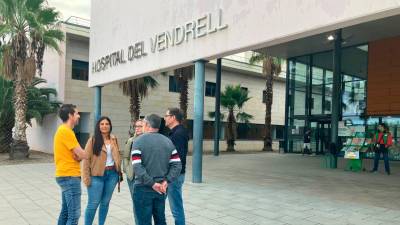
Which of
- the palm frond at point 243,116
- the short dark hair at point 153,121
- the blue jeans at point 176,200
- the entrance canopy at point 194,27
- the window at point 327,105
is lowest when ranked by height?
the blue jeans at point 176,200

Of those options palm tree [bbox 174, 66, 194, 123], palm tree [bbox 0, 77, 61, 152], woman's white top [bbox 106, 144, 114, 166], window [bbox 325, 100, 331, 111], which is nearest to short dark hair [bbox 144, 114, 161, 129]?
woman's white top [bbox 106, 144, 114, 166]

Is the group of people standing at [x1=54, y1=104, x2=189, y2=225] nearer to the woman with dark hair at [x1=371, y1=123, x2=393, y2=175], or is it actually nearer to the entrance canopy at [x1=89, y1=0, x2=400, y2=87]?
the entrance canopy at [x1=89, y1=0, x2=400, y2=87]

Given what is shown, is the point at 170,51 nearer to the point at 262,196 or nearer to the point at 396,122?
the point at 262,196

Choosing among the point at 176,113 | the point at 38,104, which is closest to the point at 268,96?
the point at 38,104

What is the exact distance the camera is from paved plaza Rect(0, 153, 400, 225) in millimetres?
6672

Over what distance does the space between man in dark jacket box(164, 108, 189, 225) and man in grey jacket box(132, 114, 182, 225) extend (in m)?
1.03

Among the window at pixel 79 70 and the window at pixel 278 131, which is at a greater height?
the window at pixel 79 70

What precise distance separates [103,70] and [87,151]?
40.5 ft

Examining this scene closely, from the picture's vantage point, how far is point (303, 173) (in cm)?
1343

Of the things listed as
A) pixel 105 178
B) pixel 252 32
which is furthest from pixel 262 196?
pixel 105 178

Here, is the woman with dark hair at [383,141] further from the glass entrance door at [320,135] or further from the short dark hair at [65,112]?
the short dark hair at [65,112]

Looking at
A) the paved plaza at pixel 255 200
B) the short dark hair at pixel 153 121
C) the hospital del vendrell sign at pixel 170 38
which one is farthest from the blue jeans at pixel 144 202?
the hospital del vendrell sign at pixel 170 38

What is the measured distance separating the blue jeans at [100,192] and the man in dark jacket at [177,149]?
838mm

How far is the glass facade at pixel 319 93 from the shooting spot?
823 inches
